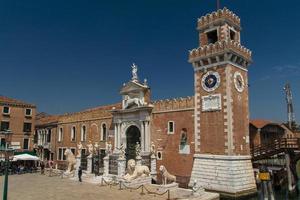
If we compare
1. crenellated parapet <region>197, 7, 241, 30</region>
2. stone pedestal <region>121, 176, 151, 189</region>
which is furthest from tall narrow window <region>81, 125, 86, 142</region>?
crenellated parapet <region>197, 7, 241, 30</region>

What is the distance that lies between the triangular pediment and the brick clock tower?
628 cm

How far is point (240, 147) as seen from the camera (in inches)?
787

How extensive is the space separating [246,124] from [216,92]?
343cm

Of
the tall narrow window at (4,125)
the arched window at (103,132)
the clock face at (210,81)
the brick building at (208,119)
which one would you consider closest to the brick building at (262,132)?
the brick building at (208,119)

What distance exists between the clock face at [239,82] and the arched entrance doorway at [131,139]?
10.9 metres

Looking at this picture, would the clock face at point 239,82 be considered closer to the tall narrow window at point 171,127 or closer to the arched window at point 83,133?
the tall narrow window at point 171,127

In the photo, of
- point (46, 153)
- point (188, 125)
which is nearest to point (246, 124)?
point (188, 125)

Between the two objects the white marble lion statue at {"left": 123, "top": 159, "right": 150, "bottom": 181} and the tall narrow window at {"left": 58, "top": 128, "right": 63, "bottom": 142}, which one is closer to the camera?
the white marble lion statue at {"left": 123, "top": 159, "right": 150, "bottom": 181}

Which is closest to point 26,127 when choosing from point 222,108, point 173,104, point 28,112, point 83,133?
point 28,112

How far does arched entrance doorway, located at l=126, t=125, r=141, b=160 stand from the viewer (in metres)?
27.7

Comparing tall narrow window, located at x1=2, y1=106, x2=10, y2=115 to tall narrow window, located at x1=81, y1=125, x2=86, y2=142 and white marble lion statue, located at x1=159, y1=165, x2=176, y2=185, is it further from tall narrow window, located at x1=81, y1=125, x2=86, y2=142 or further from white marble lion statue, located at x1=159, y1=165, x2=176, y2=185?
white marble lion statue, located at x1=159, y1=165, x2=176, y2=185

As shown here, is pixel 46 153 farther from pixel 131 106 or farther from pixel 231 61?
pixel 231 61

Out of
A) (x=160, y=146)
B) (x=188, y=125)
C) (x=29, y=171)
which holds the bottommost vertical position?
(x=29, y=171)

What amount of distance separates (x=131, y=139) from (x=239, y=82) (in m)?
12.2
